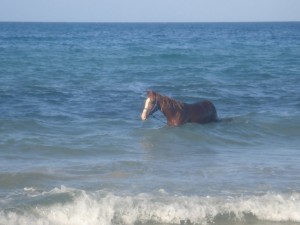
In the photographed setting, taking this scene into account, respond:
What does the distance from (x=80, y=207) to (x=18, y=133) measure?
4629 mm

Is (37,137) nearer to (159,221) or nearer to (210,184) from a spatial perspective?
(210,184)

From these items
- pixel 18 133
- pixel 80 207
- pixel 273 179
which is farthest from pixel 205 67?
pixel 80 207

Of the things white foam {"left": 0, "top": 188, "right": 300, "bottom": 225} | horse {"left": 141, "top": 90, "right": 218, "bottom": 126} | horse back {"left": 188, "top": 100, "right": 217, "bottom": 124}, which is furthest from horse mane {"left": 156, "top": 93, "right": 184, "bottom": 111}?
white foam {"left": 0, "top": 188, "right": 300, "bottom": 225}

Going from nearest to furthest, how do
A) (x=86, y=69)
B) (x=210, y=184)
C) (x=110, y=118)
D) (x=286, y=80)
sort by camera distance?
(x=210, y=184)
(x=110, y=118)
(x=286, y=80)
(x=86, y=69)

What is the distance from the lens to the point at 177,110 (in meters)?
11.9

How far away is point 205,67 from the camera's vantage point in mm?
27234

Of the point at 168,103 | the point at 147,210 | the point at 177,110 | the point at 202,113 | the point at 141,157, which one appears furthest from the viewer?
the point at 202,113

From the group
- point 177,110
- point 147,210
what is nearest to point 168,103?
point 177,110

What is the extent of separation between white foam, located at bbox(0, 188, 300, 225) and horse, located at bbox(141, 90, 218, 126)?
4.38 metres

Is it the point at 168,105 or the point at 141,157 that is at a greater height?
the point at 168,105

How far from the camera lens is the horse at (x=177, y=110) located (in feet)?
37.5

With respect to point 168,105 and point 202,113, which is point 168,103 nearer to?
point 168,105

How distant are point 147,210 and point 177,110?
206 inches

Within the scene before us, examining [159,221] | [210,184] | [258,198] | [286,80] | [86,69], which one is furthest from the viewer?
[86,69]
